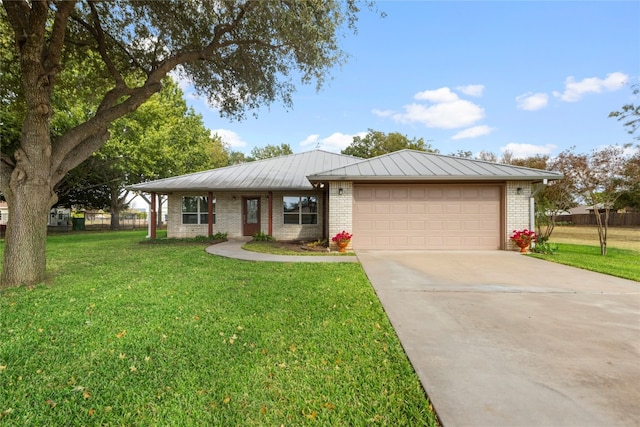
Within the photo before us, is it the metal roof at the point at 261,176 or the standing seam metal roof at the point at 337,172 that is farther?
the metal roof at the point at 261,176

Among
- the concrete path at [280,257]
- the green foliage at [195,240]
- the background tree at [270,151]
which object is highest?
the background tree at [270,151]

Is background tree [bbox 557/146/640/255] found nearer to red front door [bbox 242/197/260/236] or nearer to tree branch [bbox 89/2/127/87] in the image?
red front door [bbox 242/197/260/236]

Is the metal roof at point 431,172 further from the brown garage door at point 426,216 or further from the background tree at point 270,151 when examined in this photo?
the background tree at point 270,151

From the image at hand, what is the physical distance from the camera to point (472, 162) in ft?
38.2

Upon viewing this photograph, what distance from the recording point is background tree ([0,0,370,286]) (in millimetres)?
5668

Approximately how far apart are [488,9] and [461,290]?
789 cm

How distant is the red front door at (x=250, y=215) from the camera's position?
15070 mm

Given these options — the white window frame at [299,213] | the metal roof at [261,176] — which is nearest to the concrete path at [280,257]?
the metal roof at [261,176]

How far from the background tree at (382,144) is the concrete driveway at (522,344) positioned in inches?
999

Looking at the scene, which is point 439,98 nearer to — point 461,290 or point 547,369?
point 461,290

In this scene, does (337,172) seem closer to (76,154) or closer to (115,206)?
(76,154)

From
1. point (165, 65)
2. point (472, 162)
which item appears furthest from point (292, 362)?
point (472, 162)

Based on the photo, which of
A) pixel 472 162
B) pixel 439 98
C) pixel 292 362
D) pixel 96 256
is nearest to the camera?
pixel 292 362

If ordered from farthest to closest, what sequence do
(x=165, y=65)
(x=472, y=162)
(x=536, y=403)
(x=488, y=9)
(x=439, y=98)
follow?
1. (x=439, y=98)
2. (x=472, y=162)
3. (x=488, y=9)
4. (x=165, y=65)
5. (x=536, y=403)
